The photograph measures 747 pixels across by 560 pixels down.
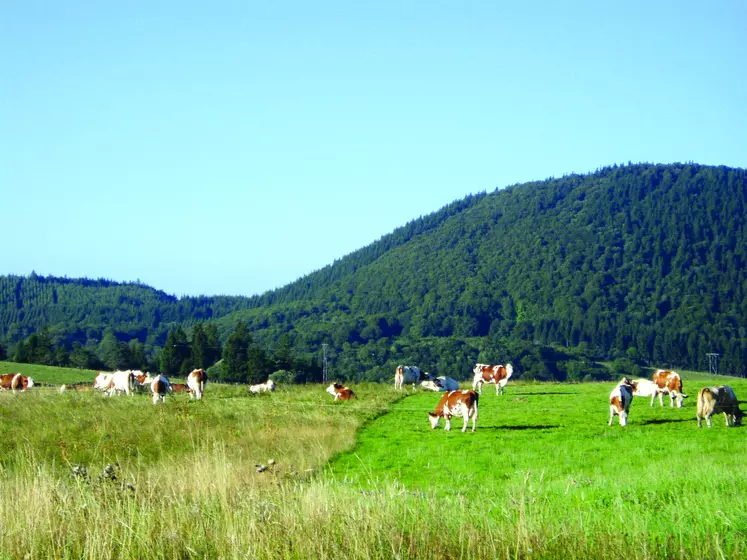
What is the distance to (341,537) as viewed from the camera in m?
6.56

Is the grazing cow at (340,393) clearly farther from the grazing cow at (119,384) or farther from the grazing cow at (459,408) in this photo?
the grazing cow at (459,408)

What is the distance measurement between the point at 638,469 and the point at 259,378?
70412 mm

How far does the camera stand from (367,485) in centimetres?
1191

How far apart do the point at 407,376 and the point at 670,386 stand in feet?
65.4

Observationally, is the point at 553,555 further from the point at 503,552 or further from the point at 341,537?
the point at 341,537

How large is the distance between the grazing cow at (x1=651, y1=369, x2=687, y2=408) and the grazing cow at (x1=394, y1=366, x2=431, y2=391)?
16.8 metres

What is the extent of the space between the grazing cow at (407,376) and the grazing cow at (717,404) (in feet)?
77.0

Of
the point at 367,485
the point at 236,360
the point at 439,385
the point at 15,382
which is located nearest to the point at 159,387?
the point at 15,382

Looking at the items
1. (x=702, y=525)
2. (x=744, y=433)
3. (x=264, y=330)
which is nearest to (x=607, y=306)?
(x=264, y=330)

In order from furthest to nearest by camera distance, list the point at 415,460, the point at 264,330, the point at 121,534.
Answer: the point at 264,330 → the point at 415,460 → the point at 121,534

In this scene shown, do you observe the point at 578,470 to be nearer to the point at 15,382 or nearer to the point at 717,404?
the point at 717,404

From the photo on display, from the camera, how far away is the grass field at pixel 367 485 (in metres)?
6.46

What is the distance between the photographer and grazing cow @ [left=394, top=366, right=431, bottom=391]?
4584 cm

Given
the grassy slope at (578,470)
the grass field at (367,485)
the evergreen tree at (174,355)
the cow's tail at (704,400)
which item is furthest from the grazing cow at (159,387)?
the evergreen tree at (174,355)
